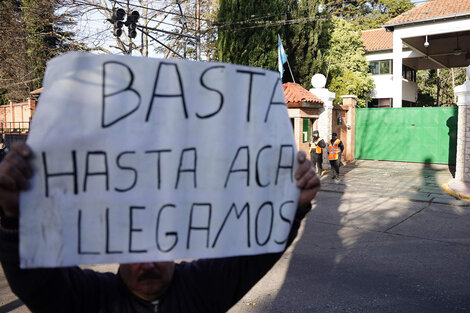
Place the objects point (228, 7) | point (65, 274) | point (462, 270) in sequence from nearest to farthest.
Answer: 1. point (65, 274)
2. point (462, 270)
3. point (228, 7)

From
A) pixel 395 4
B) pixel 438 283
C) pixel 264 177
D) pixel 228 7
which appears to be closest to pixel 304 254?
pixel 438 283

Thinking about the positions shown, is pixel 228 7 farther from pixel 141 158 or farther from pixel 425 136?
pixel 141 158

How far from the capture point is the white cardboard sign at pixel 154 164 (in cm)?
136

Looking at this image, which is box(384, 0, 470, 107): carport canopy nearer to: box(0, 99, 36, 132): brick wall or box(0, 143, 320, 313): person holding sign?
box(0, 99, 36, 132): brick wall

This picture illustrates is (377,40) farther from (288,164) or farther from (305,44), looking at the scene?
(288,164)

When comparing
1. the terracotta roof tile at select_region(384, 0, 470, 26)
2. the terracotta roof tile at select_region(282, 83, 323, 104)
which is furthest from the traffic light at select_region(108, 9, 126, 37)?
the terracotta roof tile at select_region(384, 0, 470, 26)

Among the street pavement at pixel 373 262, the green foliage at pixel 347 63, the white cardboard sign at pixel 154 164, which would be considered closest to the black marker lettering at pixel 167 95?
the white cardboard sign at pixel 154 164

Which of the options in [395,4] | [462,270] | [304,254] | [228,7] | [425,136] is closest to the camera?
[462,270]

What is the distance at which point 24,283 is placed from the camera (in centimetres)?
141

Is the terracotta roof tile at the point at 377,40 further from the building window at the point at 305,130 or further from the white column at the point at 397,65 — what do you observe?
the building window at the point at 305,130

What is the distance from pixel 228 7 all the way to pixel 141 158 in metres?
19.5

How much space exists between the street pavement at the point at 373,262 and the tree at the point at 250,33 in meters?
10.3

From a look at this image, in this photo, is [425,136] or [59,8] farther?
[59,8]

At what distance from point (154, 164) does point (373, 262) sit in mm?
4937
